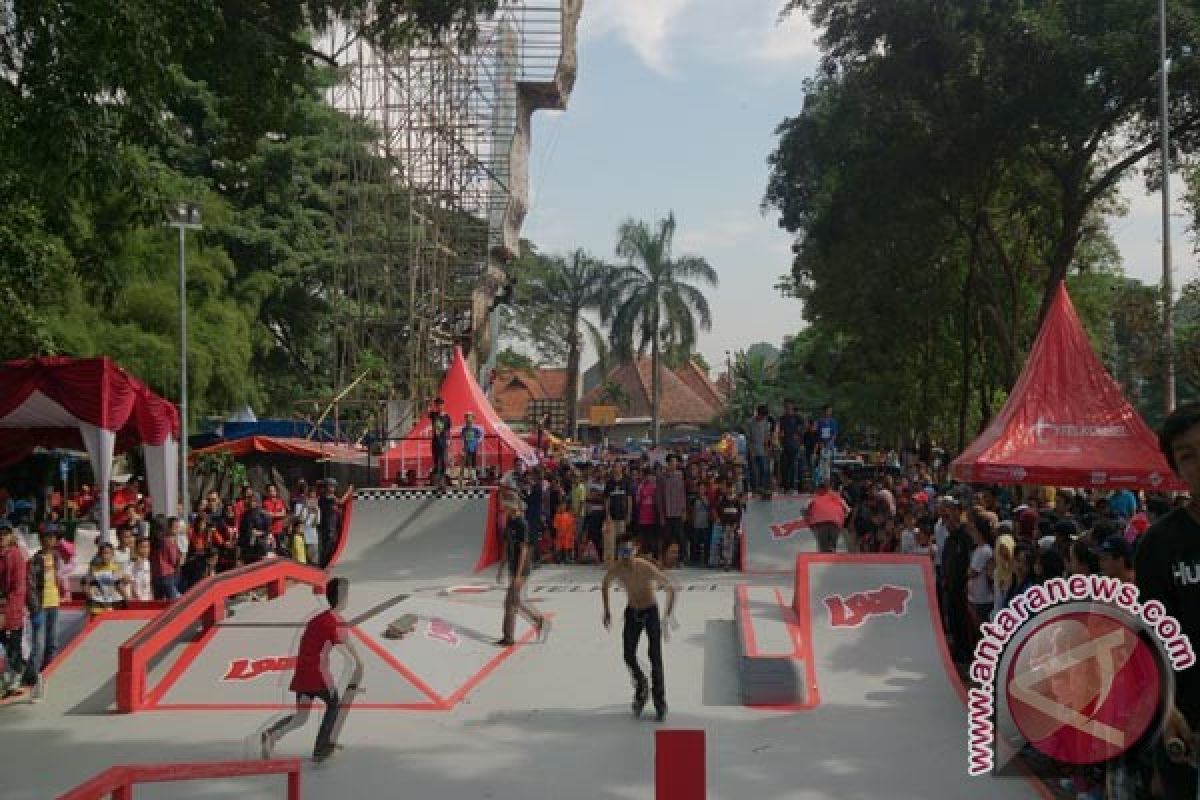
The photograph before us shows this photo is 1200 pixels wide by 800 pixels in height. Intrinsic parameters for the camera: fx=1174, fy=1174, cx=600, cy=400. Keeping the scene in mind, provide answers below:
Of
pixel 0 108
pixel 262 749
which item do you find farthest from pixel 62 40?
pixel 262 749

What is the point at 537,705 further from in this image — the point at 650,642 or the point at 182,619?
the point at 182,619

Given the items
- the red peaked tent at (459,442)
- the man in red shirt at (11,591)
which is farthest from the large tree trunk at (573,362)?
the man in red shirt at (11,591)

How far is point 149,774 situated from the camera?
15.3ft

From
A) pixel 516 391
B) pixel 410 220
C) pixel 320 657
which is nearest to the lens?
pixel 320 657

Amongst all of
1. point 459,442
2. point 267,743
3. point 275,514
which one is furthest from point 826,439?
point 267,743

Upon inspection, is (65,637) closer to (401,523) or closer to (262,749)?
(262,749)

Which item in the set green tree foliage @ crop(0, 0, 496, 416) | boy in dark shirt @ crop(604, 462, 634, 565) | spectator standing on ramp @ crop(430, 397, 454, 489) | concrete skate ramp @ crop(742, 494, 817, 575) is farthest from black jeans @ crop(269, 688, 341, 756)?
spectator standing on ramp @ crop(430, 397, 454, 489)

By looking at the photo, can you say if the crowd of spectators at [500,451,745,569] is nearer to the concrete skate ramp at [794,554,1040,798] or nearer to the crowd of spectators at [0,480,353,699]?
the crowd of spectators at [0,480,353,699]

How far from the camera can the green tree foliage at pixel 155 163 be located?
31.7 feet

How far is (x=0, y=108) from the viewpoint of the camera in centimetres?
917

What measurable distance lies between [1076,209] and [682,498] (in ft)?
35.8

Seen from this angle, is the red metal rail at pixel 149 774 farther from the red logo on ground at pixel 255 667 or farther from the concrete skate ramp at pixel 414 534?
the concrete skate ramp at pixel 414 534

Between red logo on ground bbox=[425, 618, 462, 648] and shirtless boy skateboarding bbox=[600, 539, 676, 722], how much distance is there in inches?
122

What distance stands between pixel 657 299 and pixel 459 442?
3190 centimetres
